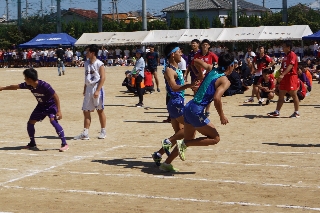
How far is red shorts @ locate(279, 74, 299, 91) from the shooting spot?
1641cm

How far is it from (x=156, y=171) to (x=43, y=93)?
2891 mm

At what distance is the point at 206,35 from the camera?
166ft

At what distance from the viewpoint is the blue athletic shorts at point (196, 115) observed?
930 cm

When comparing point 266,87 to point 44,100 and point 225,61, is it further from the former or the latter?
point 225,61

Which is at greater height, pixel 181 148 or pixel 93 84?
pixel 93 84

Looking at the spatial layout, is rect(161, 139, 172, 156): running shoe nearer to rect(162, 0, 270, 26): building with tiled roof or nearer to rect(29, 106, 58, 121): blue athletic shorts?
rect(29, 106, 58, 121): blue athletic shorts

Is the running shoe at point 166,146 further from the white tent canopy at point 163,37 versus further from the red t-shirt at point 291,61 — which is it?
the white tent canopy at point 163,37

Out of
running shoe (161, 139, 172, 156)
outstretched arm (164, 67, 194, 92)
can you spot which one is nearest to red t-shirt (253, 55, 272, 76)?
outstretched arm (164, 67, 194, 92)

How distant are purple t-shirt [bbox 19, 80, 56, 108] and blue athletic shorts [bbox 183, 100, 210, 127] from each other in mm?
3368

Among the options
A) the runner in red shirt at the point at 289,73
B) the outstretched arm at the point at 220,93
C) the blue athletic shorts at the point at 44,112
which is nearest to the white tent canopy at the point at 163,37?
the runner in red shirt at the point at 289,73

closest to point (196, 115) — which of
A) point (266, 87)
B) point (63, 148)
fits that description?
point (63, 148)

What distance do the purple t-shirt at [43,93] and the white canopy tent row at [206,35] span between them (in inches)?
1390

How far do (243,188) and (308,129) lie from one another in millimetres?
6346

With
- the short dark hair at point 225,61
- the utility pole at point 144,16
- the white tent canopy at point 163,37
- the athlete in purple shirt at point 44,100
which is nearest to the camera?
the short dark hair at point 225,61
